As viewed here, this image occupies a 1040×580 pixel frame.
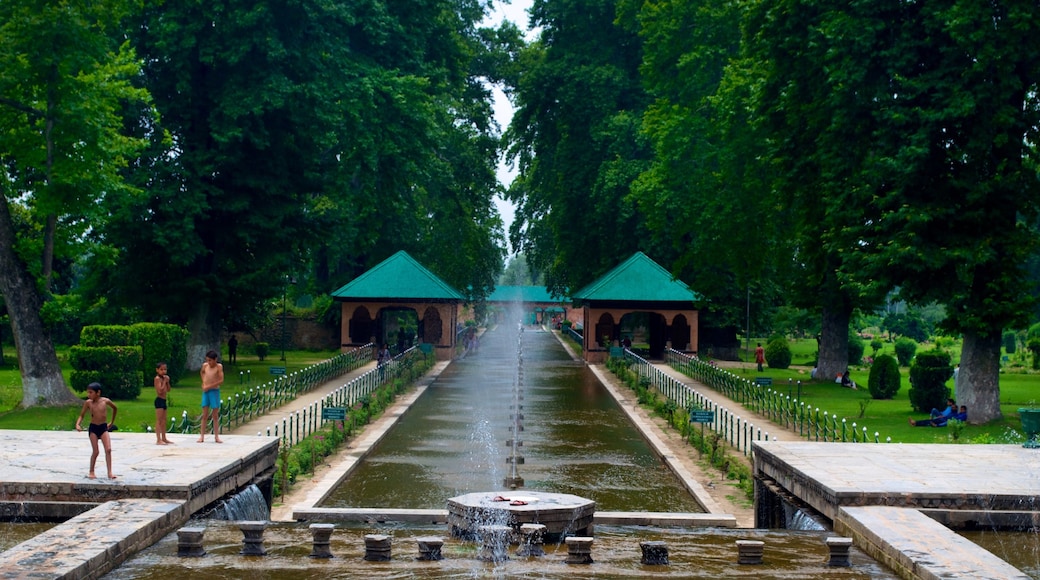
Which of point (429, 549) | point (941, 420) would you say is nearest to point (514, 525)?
point (429, 549)

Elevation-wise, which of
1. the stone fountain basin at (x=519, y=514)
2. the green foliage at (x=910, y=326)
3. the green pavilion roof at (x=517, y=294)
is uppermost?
the green pavilion roof at (x=517, y=294)

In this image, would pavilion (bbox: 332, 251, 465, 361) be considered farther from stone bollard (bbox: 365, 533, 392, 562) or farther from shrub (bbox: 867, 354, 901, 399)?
stone bollard (bbox: 365, 533, 392, 562)

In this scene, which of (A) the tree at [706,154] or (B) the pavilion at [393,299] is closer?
(A) the tree at [706,154]

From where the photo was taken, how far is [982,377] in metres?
27.1

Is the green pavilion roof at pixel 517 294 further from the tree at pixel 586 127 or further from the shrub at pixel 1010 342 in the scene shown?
the tree at pixel 586 127

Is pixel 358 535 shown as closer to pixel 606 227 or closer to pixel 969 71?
pixel 969 71

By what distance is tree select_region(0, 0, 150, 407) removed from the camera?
1038 inches

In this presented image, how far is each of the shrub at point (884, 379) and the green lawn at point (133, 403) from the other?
18.0 metres

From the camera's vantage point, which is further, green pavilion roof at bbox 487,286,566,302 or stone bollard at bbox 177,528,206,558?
green pavilion roof at bbox 487,286,566,302

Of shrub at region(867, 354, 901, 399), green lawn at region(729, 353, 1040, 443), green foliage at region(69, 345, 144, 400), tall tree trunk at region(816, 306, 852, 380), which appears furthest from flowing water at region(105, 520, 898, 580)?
tall tree trunk at region(816, 306, 852, 380)

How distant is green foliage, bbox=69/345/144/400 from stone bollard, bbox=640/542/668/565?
20425mm

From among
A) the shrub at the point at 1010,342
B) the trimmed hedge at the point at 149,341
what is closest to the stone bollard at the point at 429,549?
the trimmed hedge at the point at 149,341

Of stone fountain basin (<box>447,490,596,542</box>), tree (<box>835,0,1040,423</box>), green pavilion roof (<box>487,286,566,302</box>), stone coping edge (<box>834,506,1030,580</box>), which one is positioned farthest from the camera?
green pavilion roof (<box>487,286,566,302</box>)

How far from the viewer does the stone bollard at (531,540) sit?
1318 cm
